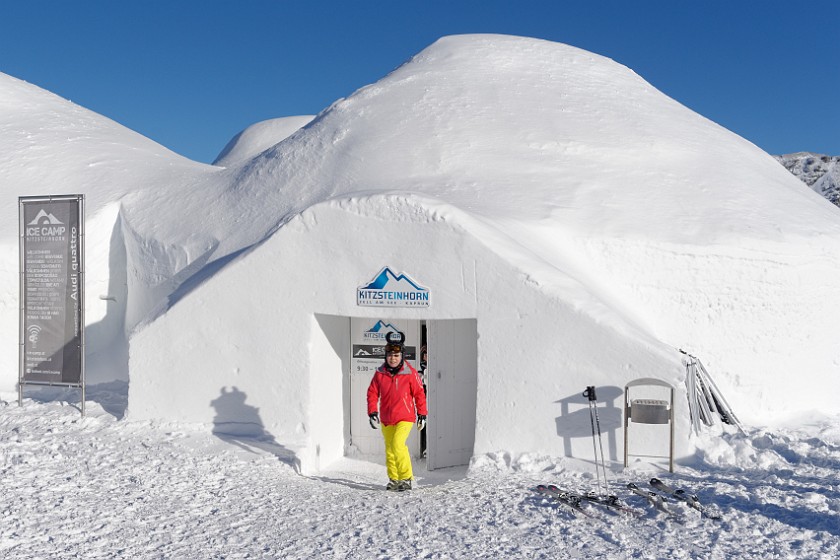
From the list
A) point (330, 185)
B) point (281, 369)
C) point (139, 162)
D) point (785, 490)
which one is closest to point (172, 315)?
point (281, 369)

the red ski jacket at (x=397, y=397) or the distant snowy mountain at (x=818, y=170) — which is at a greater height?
the distant snowy mountain at (x=818, y=170)

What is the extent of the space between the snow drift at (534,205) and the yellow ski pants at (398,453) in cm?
157

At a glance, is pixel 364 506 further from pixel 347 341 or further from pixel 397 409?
pixel 347 341

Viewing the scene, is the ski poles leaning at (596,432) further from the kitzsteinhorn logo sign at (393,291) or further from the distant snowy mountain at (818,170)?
the distant snowy mountain at (818,170)

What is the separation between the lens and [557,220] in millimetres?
9156

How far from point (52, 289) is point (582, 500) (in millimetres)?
7292

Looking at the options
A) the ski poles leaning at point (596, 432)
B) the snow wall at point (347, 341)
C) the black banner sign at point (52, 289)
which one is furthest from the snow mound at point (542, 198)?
the black banner sign at point (52, 289)

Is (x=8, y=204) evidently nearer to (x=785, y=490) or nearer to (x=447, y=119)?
(x=447, y=119)

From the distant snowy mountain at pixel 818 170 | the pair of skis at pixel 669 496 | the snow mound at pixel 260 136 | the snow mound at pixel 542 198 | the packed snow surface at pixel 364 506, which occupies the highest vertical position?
the distant snowy mountain at pixel 818 170

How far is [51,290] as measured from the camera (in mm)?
9445

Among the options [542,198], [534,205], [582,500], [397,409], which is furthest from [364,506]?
[542,198]

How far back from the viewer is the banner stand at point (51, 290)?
9305 mm

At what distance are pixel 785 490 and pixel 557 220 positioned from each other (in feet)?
13.9

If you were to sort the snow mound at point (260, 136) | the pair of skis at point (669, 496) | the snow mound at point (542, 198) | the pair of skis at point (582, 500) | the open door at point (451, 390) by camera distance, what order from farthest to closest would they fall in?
the snow mound at point (260, 136), the snow mound at point (542, 198), the open door at point (451, 390), the pair of skis at point (582, 500), the pair of skis at point (669, 496)
